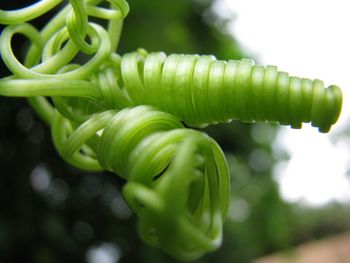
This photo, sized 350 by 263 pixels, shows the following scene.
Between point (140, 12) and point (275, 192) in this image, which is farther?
point (275, 192)

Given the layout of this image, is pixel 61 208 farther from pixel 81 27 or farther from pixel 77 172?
pixel 81 27

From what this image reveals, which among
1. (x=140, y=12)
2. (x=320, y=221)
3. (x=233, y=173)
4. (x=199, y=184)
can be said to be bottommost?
(x=320, y=221)

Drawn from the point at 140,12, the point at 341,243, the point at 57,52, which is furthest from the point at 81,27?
the point at 341,243

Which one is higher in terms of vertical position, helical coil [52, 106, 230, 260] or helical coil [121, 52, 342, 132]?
helical coil [121, 52, 342, 132]
